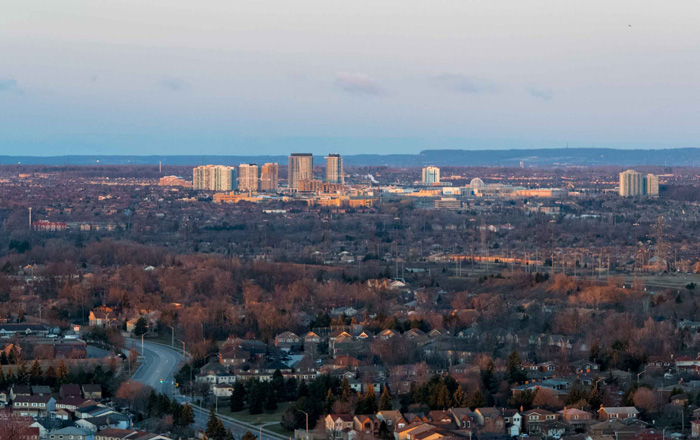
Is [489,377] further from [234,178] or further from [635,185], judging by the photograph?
[234,178]

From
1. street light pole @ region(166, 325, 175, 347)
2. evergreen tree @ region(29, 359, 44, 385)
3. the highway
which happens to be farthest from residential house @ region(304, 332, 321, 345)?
evergreen tree @ region(29, 359, 44, 385)

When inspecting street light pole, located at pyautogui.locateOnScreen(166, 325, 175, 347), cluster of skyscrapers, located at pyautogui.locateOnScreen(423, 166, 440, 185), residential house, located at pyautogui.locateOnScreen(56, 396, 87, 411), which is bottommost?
street light pole, located at pyautogui.locateOnScreen(166, 325, 175, 347)

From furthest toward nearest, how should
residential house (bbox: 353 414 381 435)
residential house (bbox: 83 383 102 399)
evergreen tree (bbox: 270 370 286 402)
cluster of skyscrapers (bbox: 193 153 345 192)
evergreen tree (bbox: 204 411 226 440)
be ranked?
cluster of skyscrapers (bbox: 193 153 345 192) < evergreen tree (bbox: 270 370 286 402) < residential house (bbox: 83 383 102 399) < residential house (bbox: 353 414 381 435) < evergreen tree (bbox: 204 411 226 440)

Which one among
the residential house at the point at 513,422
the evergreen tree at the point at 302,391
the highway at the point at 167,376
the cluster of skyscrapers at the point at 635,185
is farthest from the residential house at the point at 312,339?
the cluster of skyscrapers at the point at 635,185

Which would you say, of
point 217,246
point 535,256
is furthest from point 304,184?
point 535,256

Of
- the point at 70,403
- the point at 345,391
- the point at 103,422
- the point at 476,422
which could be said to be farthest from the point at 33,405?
the point at 476,422

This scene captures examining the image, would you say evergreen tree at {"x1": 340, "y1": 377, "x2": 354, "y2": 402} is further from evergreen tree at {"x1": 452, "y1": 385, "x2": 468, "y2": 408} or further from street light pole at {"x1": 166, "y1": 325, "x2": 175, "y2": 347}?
street light pole at {"x1": 166, "y1": 325, "x2": 175, "y2": 347}

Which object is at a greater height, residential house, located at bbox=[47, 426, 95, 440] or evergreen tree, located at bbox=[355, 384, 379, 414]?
evergreen tree, located at bbox=[355, 384, 379, 414]

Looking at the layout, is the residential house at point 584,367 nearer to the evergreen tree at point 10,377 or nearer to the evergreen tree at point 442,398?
the evergreen tree at point 442,398
